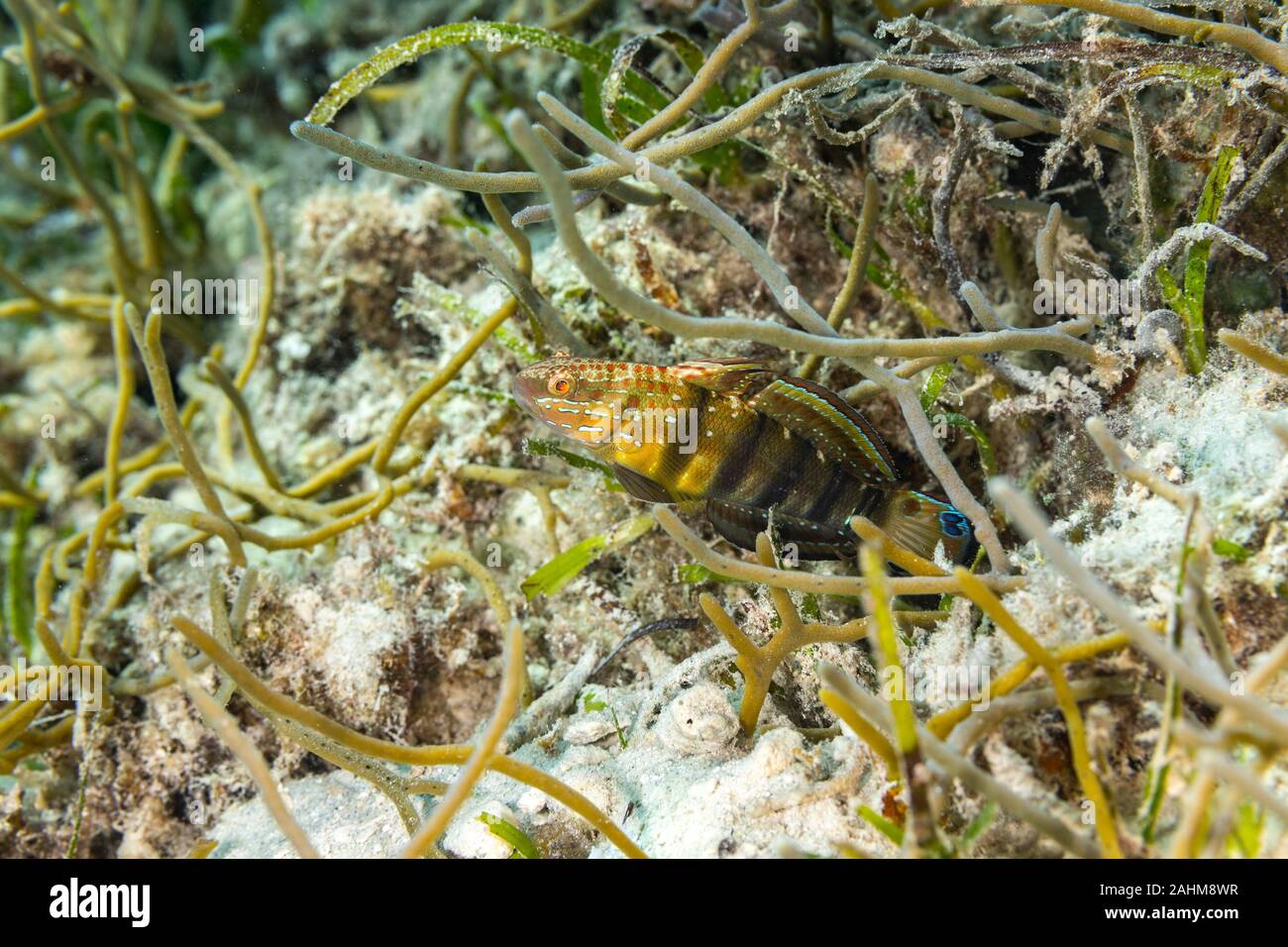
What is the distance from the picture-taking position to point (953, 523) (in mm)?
2562

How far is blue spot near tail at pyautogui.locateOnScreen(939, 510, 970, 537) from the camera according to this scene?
2.54 metres

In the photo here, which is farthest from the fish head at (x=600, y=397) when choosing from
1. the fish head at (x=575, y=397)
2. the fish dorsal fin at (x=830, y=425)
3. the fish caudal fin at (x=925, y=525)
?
the fish caudal fin at (x=925, y=525)

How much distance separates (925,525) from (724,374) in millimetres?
899

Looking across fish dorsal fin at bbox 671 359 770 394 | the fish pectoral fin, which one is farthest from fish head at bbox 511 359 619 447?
fish dorsal fin at bbox 671 359 770 394

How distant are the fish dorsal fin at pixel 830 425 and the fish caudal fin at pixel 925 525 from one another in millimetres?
88

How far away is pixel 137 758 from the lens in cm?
333

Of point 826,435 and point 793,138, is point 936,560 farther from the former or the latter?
point 793,138

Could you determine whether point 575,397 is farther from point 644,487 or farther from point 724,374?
point 724,374

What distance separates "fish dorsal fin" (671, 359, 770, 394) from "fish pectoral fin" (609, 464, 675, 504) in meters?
0.42

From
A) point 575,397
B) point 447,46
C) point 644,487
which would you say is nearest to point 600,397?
point 575,397

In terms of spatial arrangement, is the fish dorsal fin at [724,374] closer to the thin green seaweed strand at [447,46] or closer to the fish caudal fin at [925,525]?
the fish caudal fin at [925,525]

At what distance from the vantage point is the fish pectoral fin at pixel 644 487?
283 centimetres

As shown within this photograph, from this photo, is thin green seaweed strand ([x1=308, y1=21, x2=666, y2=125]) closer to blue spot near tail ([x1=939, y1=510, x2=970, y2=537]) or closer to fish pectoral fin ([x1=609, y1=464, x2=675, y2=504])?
fish pectoral fin ([x1=609, y1=464, x2=675, y2=504])

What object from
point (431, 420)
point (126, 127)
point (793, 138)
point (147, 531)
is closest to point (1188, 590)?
point (793, 138)
